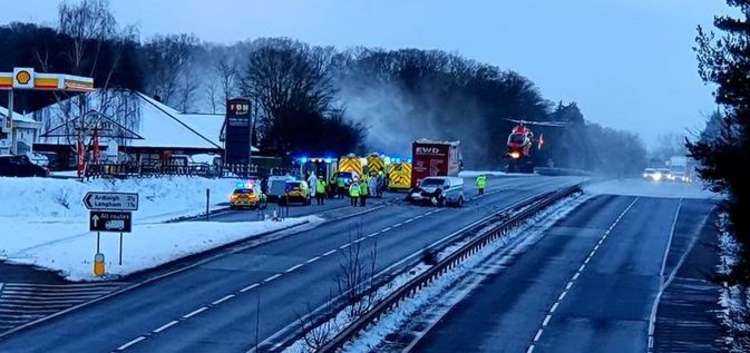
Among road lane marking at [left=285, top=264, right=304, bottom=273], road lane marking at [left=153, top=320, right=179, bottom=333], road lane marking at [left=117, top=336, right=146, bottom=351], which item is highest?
road lane marking at [left=285, top=264, right=304, bottom=273]

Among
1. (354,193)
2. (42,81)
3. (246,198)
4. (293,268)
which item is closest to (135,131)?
(42,81)

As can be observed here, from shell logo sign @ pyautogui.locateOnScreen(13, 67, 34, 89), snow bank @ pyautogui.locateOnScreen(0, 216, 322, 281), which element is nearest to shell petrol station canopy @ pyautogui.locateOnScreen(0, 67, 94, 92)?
shell logo sign @ pyautogui.locateOnScreen(13, 67, 34, 89)

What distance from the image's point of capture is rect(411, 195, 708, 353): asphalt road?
25.2 metres

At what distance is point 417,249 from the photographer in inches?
1641

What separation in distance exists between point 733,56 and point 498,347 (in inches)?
299

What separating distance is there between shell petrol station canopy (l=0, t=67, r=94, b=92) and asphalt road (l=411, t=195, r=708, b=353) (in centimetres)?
3104

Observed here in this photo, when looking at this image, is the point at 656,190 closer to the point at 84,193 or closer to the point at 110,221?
the point at 84,193

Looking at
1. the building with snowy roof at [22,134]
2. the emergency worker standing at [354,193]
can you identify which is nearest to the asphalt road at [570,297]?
the emergency worker standing at [354,193]

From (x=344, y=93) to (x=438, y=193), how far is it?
7886cm

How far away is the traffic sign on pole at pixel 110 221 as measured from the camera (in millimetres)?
34219

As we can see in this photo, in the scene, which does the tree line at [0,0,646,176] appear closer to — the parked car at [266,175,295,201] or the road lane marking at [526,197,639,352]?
the parked car at [266,175,295,201]

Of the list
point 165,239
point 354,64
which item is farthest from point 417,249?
point 354,64

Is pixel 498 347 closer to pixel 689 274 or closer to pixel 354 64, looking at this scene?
pixel 689 274

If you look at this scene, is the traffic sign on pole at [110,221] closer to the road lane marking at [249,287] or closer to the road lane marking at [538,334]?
the road lane marking at [249,287]
